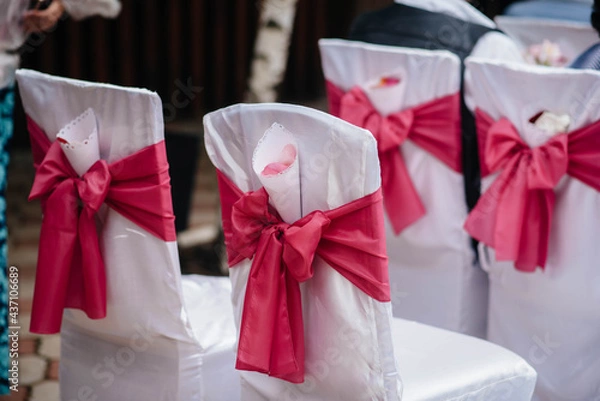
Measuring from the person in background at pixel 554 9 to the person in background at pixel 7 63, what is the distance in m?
2.00

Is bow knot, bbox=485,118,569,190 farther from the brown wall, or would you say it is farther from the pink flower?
the brown wall

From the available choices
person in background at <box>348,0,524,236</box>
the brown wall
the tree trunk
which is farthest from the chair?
the brown wall

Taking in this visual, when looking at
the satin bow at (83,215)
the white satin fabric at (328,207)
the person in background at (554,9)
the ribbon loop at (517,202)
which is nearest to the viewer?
the white satin fabric at (328,207)

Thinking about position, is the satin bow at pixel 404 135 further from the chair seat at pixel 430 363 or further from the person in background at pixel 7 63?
the person in background at pixel 7 63

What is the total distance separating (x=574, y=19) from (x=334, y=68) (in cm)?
141

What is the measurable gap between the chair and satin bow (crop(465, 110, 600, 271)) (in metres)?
0.59

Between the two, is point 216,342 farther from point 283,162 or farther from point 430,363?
point 283,162

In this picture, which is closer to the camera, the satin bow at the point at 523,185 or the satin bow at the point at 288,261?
the satin bow at the point at 288,261

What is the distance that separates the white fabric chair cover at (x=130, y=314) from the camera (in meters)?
1.79

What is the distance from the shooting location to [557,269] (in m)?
2.12

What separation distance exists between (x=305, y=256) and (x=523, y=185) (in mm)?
858

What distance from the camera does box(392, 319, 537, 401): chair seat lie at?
1.66m

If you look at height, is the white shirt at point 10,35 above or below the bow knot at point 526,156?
above

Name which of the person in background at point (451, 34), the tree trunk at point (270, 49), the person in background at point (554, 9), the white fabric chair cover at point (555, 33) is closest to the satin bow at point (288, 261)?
the person in background at point (451, 34)
